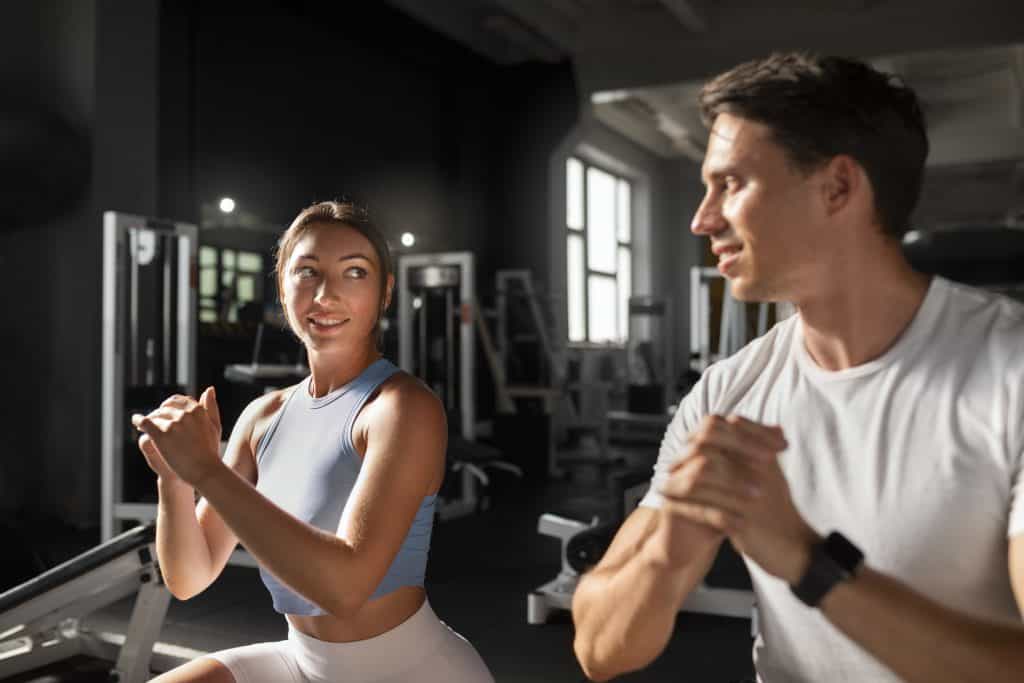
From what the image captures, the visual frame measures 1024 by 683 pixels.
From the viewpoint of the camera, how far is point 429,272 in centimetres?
608

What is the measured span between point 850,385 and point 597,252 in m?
10.3

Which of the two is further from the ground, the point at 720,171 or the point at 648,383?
the point at 720,171

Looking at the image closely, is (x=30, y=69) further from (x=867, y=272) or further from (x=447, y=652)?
(x=867, y=272)

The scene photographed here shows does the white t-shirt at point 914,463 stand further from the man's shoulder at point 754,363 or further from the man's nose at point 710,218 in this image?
the man's nose at point 710,218

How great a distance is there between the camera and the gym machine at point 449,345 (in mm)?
5422

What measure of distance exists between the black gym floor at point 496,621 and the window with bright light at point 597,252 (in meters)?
5.96

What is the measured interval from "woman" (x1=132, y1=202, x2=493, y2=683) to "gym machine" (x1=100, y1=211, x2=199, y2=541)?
3071 millimetres

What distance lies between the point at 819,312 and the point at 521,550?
12.0ft

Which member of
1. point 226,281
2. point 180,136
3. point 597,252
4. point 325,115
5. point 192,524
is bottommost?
point 192,524

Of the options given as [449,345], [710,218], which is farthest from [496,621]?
[449,345]

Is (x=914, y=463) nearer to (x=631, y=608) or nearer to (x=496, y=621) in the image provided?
(x=631, y=608)

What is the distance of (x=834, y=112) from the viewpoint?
89 centimetres

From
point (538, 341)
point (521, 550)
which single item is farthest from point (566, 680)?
point (538, 341)

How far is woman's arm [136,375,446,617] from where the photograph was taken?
1021mm
